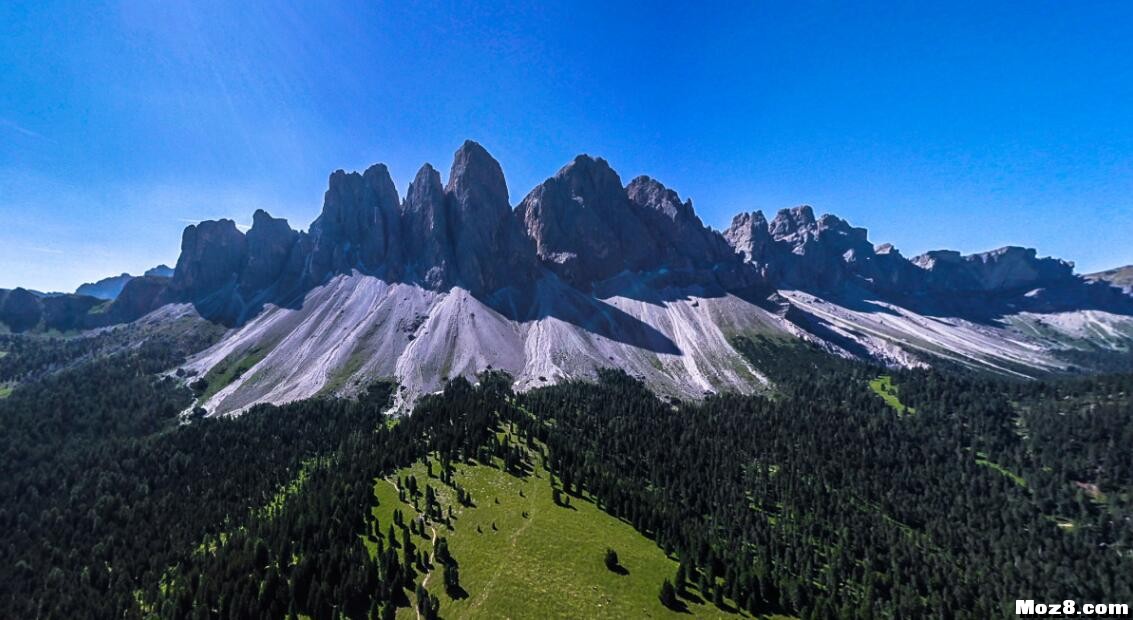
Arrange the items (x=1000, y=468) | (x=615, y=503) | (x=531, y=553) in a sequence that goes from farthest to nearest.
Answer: (x=1000, y=468) → (x=615, y=503) → (x=531, y=553)

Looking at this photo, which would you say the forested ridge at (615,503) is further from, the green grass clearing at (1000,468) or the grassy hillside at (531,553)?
the grassy hillside at (531,553)

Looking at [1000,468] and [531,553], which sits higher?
[531,553]

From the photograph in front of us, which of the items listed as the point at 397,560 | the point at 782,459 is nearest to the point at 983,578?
the point at 782,459

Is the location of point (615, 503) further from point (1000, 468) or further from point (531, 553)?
point (1000, 468)

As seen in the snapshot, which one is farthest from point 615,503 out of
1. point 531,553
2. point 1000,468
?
point 1000,468

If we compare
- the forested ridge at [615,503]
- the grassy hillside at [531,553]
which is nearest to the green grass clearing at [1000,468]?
the forested ridge at [615,503]

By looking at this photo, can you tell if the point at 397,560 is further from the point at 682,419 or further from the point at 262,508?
the point at 682,419

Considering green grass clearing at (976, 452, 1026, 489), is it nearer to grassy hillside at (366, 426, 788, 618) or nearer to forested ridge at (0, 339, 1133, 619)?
forested ridge at (0, 339, 1133, 619)
